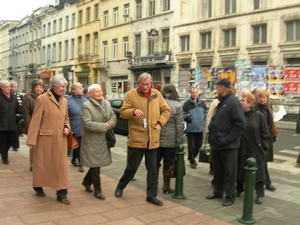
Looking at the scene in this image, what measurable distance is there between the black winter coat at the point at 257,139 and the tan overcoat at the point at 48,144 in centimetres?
279

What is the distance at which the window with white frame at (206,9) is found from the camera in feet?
87.8

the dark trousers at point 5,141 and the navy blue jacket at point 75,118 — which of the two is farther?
the dark trousers at point 5,141

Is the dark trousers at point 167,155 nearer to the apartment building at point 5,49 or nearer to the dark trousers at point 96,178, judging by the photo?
the dark trousers at point 96,178

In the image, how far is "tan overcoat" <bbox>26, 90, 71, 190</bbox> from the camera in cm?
525

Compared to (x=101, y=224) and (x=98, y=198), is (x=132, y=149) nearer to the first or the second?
(x=98, y=198)

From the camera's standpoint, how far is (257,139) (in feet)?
18.3

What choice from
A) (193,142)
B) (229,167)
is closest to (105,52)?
(193,142)

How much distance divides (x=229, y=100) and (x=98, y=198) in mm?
2502

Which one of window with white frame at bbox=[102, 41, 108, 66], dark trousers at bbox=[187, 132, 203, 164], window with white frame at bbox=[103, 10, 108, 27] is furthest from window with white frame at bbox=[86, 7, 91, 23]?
dark trousers at bbox=[187, 132, 203, 164]

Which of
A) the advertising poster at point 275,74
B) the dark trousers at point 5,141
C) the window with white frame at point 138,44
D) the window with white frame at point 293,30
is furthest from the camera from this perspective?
the window with white frame at point 138,44

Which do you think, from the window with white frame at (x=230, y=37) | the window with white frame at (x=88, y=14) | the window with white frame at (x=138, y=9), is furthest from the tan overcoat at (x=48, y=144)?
the window with white frame at (x=88, y=14)

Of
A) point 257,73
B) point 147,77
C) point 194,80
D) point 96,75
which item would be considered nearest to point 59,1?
point 96,75

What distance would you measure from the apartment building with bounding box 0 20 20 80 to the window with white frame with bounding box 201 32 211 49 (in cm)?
4859

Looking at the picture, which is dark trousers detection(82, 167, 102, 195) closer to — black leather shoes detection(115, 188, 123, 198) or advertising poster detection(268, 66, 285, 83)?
black leather shoes detection(115, 188, 123, 198)
